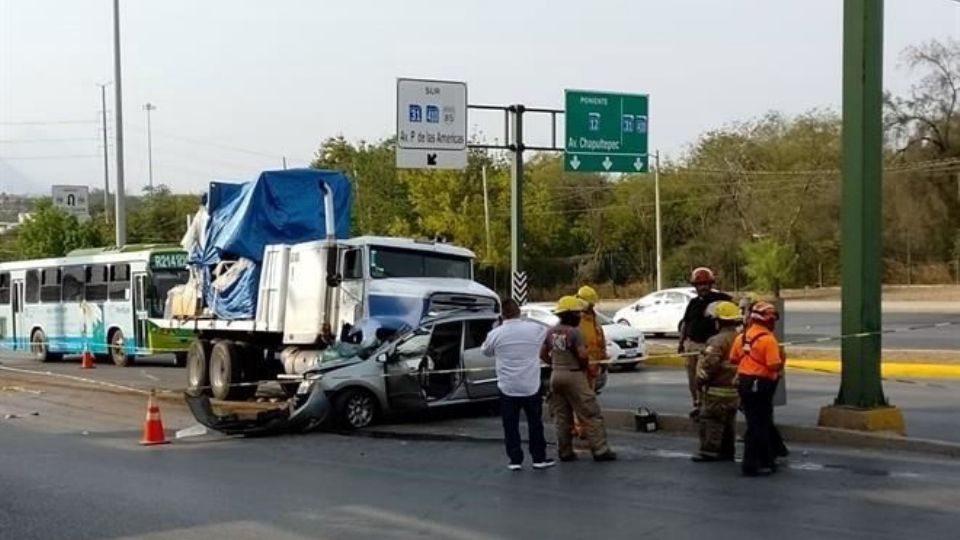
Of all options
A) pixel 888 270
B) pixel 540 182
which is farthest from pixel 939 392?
pixel 540 182

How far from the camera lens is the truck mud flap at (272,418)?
15.3m

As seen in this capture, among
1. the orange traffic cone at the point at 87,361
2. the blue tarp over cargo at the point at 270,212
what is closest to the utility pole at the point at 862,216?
the blue tarp over cargo at the point at 270,212

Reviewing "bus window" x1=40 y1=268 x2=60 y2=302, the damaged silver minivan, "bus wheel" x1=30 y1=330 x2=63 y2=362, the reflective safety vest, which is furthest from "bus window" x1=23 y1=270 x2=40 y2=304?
the reflective safety vest

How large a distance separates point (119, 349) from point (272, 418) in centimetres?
1741

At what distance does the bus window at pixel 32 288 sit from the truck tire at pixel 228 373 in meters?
16.1

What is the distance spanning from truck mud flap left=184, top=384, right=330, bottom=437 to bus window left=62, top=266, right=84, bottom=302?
19287 millimetres

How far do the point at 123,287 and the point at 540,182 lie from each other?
48.6m

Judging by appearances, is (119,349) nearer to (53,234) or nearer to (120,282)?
(120,282)

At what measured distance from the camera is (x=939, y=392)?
1866cm

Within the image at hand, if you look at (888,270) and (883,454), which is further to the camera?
(888,270)

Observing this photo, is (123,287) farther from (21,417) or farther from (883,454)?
(883,454)

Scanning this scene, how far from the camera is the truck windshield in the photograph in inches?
757

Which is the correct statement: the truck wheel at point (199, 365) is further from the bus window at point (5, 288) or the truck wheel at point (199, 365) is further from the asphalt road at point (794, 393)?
the bus window at point (5, 288)

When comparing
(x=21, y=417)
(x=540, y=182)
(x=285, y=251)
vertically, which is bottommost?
(x=21, y=417)
